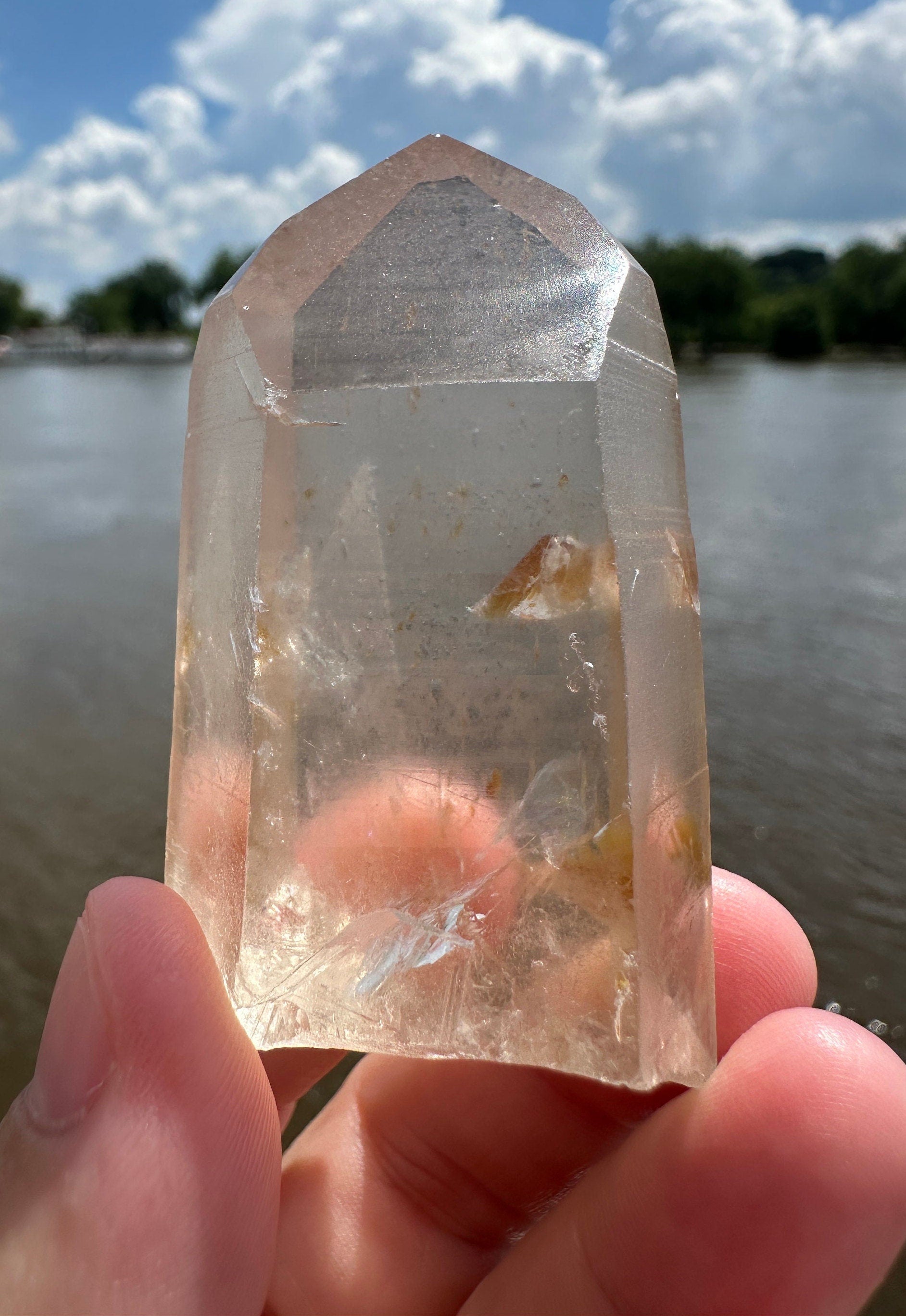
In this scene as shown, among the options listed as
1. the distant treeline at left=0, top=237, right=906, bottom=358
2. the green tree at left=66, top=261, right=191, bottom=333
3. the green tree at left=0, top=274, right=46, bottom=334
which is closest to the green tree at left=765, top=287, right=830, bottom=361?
the distant treeline at left=0, top=237, right=906, bottom=358

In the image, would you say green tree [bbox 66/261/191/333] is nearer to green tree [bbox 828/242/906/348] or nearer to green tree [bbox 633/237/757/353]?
green tree [bbox 633/237/757/353]

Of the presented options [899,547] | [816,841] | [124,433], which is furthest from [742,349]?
[816,841]

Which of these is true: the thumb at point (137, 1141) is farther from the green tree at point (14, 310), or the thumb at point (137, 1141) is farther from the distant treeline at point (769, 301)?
the green tree at point (14, 310)

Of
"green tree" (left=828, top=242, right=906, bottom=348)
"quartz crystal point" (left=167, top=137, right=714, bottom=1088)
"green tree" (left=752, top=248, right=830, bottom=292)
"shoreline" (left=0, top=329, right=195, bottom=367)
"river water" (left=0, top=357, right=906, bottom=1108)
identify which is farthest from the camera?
"green tree" (left=752, top=248, right=830, bottom=292)

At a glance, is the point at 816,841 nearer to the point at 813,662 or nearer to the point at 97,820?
the point at 813,662

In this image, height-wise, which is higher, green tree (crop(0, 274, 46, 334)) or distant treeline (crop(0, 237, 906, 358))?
green tree (crop(0, 274, 46, 334))
